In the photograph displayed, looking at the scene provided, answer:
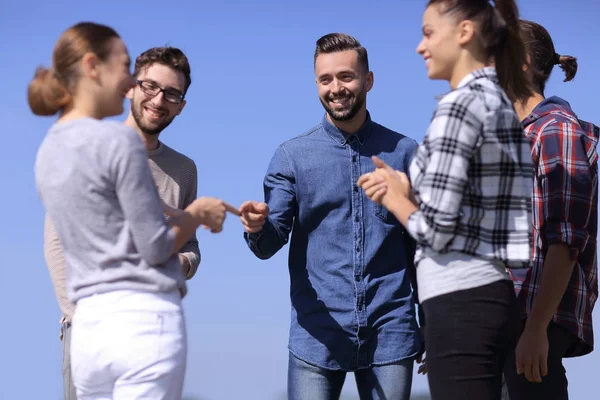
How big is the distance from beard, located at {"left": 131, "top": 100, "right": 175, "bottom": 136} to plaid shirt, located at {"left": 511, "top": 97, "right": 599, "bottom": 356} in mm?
1734

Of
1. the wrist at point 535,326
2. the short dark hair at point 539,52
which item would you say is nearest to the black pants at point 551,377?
the wrist at point 535,326

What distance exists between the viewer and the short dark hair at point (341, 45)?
4320 millimetres

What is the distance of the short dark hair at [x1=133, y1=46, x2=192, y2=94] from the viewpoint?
4.19 metres

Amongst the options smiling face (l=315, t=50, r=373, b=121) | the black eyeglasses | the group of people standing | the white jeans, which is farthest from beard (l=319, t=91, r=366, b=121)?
the white jeans

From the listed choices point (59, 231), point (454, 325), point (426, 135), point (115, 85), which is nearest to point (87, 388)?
point (59, 231)

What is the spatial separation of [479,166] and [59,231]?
55.6 inches

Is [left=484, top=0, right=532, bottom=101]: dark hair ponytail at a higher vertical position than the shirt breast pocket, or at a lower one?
higher

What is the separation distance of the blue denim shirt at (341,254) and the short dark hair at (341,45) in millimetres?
393

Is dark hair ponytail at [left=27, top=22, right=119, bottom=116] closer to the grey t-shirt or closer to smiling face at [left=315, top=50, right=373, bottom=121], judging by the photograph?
the grey t-shirt

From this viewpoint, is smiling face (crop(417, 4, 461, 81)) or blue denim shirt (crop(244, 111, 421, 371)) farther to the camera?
blue denim shirt (crop(244, 111, 421, 371))

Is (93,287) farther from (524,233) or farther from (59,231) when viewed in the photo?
(524,233)

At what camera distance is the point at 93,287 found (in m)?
2.73

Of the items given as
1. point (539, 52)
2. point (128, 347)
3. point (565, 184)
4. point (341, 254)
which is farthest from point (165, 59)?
point (565, 184)

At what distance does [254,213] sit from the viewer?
12.6 ft
